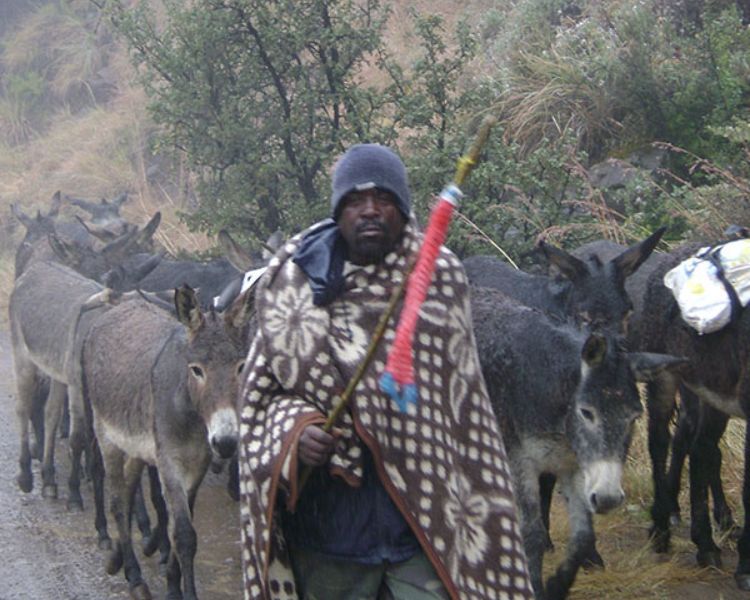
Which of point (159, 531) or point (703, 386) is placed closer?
point (703, 386)

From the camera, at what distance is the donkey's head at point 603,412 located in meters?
5.46

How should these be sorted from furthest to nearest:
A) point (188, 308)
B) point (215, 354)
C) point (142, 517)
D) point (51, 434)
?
point (51, 434)
point (142, 517)
point (188, 308)
point (215, 354)

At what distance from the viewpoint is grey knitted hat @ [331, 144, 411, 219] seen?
3.98 metres

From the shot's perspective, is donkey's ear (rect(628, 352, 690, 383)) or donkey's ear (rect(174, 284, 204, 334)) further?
donkey's ear (rect(174, 284, 204, 334))

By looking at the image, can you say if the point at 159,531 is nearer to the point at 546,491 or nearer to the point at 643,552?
the point at 546,491

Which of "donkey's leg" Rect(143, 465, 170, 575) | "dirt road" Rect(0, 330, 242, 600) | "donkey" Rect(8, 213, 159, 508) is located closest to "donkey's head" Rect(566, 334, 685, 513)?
"dirt road" Rect(0, 330, 242, 600)

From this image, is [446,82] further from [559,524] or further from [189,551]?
[189,551]

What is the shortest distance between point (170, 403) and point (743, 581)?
10.8ft

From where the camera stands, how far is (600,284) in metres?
7.18

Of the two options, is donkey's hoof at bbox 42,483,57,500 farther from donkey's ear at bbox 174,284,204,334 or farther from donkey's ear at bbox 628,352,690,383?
donkey's ear at bbox 628,352,690,383

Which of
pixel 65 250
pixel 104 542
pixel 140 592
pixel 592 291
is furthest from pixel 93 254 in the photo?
pixel 592 291

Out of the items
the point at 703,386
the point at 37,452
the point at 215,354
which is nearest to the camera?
the point at 215,354

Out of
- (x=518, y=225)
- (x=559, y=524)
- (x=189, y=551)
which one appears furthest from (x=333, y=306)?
Result: (x=518, y=225)

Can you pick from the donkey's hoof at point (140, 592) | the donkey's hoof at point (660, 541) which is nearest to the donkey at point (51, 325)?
the donkey's hoof at point (140, 592)
